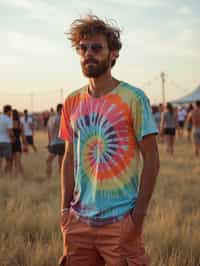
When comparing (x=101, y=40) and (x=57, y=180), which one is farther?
(x=57, y=180)

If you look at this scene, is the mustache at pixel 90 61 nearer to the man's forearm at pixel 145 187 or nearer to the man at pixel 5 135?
the man's forearm at pixel 145 187

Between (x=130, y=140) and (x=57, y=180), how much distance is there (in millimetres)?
7634

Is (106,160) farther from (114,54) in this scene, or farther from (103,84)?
(114,54)

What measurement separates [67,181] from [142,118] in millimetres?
727

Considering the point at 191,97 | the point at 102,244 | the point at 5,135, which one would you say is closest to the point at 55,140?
the point at 5,135

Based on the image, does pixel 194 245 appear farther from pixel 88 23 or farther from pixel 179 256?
pixel 88 23

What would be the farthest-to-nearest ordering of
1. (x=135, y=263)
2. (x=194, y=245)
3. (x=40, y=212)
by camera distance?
(x=40, y=212), (x=194, y=245), (x=135, y=263)

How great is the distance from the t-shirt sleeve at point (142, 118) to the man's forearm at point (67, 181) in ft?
2.04

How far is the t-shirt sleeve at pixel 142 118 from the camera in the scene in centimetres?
259

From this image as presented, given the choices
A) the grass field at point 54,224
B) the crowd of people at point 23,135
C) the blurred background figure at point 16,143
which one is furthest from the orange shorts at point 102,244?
the blurred background figure at point 16,143

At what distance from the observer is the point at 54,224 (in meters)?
5.82

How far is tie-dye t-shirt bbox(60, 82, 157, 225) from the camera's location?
2609 millimetres

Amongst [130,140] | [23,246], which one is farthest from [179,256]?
[130,140]

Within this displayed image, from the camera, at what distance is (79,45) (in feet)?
9.25
